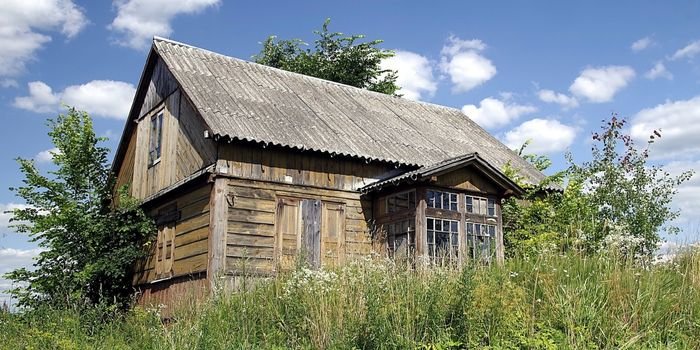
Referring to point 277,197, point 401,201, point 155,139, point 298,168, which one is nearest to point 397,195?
point 401,201

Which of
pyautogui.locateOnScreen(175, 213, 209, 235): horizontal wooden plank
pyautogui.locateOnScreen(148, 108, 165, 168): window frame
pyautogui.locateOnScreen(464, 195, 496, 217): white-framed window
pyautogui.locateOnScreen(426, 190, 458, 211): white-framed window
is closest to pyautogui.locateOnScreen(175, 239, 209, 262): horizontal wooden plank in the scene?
pyautogui.locateOnScreen(175, 213, 209, 235): horizontal wooden plank

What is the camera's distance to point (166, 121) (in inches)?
645

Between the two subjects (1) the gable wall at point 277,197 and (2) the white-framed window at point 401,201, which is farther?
(2) the white-framed window at point 401,201

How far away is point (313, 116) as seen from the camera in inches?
650

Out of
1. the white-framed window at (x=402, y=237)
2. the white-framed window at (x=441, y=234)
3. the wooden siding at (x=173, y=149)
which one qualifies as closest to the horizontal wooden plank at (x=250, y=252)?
the wooden siding at (x=173, y=149)

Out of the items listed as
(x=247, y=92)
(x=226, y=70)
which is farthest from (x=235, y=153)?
(x=226, y=70)

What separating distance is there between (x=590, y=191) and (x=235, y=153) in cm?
1005

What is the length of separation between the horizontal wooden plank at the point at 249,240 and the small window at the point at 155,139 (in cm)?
443

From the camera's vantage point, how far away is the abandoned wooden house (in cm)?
1352

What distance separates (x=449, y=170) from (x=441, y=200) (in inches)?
26.1

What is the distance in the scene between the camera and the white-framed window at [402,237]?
13.8 meters

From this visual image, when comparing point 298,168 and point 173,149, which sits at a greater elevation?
point 173,149

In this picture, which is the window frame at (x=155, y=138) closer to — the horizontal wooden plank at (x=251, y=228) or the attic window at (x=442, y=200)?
the horizontal wooden plank at (x=251, y=228)

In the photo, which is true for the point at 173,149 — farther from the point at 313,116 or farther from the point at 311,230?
the point at 311,230
